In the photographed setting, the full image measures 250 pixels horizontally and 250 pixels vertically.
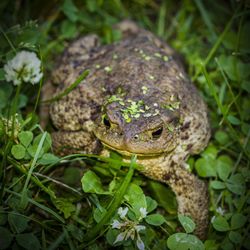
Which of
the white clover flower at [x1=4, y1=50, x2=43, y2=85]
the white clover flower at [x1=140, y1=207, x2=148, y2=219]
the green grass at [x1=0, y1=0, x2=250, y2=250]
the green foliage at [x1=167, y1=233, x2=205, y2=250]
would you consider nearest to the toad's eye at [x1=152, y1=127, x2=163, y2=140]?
the green grass at [x1=0, y1=0, x2=250, y2=250]

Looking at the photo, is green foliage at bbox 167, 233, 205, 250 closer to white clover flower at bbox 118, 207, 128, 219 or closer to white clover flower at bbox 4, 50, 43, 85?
white clover flower at bbox 118, 207, 128, 219

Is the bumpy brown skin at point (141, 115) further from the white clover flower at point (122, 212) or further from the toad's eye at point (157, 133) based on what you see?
the white clover flower at point (122, 212)

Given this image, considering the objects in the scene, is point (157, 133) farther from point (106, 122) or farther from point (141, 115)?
point (106, 122)

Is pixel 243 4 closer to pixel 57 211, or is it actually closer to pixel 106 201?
pixel 106 201

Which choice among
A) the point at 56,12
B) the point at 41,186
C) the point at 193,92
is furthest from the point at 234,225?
the point at 56,12

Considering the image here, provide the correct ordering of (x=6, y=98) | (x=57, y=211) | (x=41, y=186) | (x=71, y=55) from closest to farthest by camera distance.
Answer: (x=41, y=186), (x=57, y=211), (x=6, y=98), (x=71, y=55)

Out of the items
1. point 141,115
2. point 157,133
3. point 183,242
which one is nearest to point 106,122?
point 141,115
